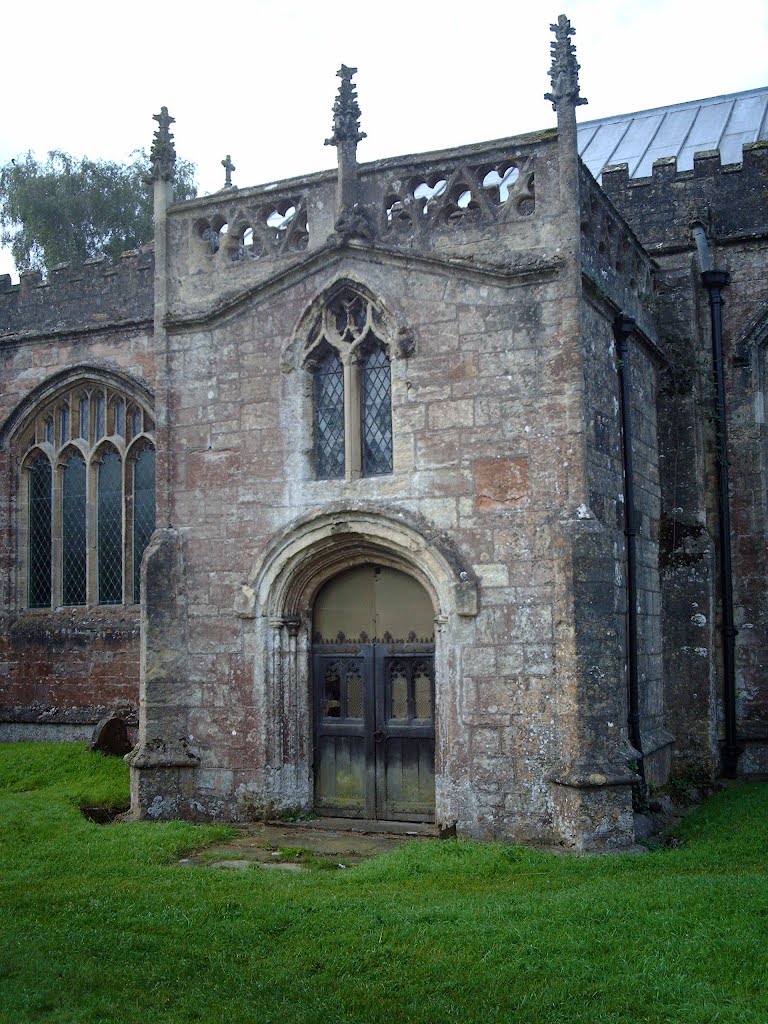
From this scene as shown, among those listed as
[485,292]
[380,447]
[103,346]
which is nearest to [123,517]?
[103,346]

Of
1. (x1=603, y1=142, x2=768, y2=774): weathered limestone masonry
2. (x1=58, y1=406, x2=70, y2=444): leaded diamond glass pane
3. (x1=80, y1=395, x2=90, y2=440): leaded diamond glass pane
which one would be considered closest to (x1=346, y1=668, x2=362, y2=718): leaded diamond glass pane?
(x1=603, y1=142, x2=768, y2=774): weathered limestone masonry

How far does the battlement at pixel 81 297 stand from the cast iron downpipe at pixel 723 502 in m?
7.40

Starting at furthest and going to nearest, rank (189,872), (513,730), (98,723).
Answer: (98,723)
(513,730)
(189,872)

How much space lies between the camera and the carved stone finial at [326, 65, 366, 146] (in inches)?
432

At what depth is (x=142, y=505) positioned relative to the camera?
15602 mm

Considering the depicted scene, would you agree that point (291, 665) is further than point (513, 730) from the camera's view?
Yes

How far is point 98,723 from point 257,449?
17.6ft

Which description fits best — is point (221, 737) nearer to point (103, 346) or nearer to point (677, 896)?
point (677, 896)

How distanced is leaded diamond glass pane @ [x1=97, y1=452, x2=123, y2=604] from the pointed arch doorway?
520 centimetres

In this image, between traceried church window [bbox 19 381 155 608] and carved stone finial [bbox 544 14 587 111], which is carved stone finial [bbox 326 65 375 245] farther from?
traceried church window [bbox 19 381 155 608]

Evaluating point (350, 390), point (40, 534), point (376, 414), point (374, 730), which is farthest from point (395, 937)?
point (40, 534)

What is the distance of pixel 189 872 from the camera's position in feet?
28.6

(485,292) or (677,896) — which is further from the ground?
(485,292)

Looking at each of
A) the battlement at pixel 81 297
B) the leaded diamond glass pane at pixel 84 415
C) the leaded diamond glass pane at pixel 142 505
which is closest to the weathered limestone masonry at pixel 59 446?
the battlement at pixel 81 297
